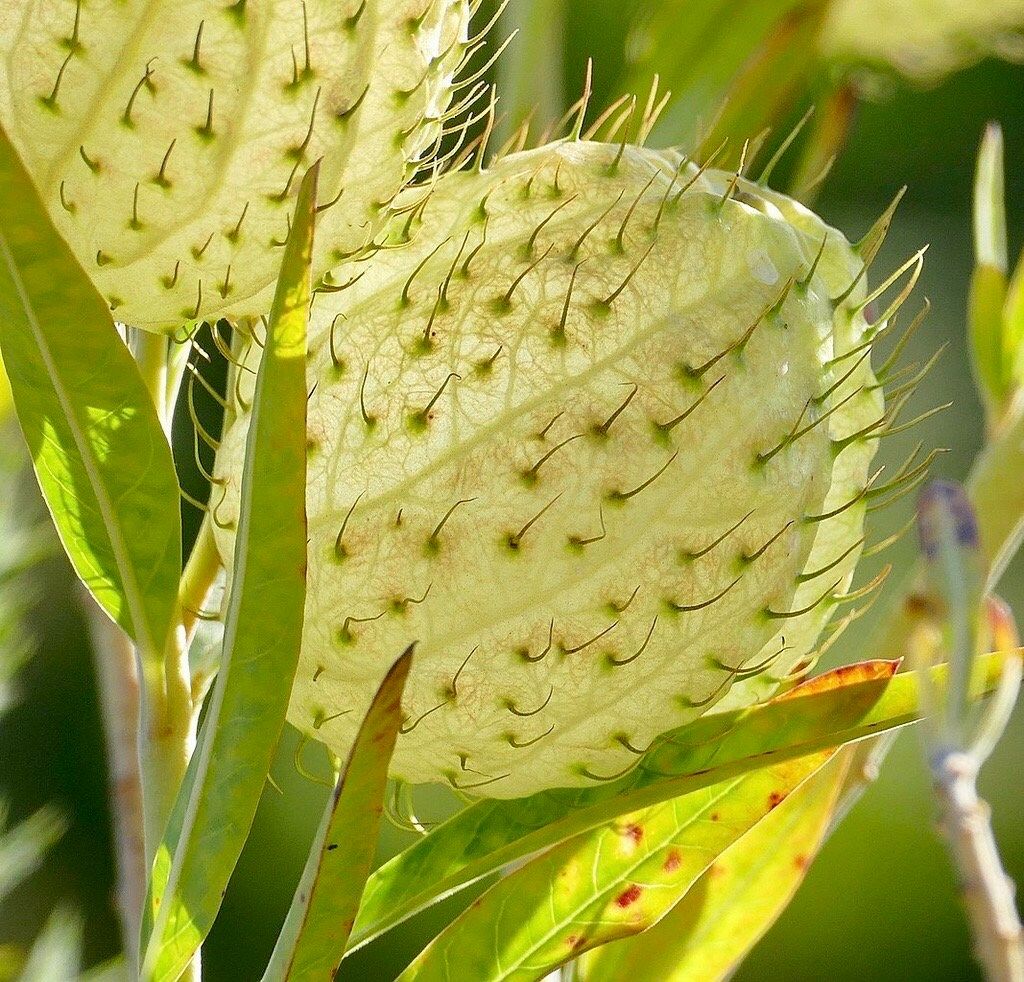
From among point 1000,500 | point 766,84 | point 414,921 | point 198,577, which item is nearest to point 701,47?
point 766,84

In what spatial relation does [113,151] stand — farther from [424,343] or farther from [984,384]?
[984,384]

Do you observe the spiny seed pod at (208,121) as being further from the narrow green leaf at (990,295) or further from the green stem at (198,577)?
the narrow green leaf at (990,295)

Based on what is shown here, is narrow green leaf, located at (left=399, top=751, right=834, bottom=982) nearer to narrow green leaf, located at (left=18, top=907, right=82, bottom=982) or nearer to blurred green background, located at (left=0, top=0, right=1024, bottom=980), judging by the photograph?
narrow green leaf, located at (left=18, top=907, right=82, bottom=982)

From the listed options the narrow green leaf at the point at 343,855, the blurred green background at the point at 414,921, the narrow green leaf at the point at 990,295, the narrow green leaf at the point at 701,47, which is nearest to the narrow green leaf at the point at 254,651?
the narrow green leaf at the point at 343,855

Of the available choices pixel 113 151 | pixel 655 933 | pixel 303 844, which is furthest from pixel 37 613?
pixel 113 151

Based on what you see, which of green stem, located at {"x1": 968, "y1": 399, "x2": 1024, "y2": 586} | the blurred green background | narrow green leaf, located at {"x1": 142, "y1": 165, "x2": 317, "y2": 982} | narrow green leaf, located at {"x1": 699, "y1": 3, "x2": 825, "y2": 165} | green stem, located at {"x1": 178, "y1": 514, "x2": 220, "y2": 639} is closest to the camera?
narrow green leaf, located at {"x1": 142, "y1": 165, "x2": 317, "y2": 982}

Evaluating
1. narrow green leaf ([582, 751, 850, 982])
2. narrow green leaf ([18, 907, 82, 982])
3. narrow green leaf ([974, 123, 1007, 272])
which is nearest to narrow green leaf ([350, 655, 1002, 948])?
narrow green leaf ([582, 751, 850, 982])
